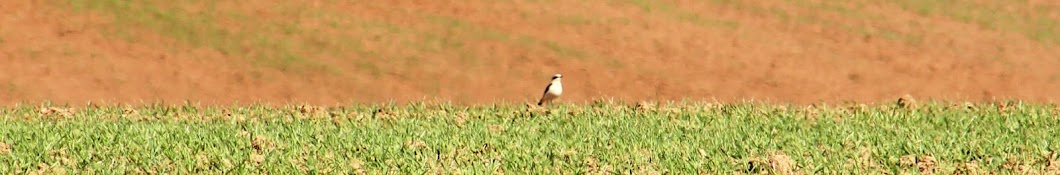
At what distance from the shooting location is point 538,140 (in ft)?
34.3

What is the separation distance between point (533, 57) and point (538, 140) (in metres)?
7.50

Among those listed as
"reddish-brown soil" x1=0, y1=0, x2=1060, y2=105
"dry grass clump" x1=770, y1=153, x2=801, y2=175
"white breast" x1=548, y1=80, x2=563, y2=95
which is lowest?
"dry grass clump" x1=770, y1=153, x2=801, y2=175

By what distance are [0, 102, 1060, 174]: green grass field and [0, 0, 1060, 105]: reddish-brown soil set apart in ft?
10.0

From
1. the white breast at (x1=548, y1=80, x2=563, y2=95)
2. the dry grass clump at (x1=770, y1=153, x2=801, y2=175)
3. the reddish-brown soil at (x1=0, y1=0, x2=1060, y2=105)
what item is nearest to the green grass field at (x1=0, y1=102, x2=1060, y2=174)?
the dry grass clump at (x1=770, y1=153, x2=801, y2=175)

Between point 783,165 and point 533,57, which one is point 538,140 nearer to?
point 783,165

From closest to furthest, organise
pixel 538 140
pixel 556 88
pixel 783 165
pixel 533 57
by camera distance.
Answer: pixel 783 165, pixel 538 140, pixel 556 88, pixel 533 57

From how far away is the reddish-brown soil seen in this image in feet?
54.8

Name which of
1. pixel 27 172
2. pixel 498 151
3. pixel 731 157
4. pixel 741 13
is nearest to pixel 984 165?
pixel 731 157

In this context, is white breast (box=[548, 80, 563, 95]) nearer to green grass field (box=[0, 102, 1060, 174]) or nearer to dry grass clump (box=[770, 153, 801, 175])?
green grass field (box=[0, 102, 1060, 174])

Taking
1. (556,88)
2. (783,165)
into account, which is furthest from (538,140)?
(556,88)

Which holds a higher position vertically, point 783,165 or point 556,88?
point 556,88

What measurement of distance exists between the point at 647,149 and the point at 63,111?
16.7ft

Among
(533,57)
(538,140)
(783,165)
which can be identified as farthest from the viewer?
(533,57)

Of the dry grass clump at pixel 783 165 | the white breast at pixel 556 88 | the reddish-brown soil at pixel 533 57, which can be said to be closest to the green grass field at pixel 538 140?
the dry grass clump at pixel 783 165
